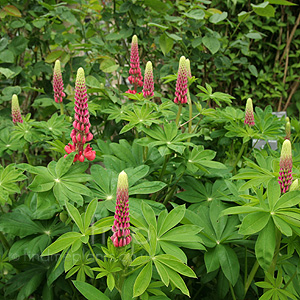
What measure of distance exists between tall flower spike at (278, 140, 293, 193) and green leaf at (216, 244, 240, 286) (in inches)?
13.5

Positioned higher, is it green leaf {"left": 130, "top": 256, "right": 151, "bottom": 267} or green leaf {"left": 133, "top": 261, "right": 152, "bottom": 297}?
green leaf {"left": 130, "top": 256, "right": 151, "bottom": 267}

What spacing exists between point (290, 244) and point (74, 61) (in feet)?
7.54

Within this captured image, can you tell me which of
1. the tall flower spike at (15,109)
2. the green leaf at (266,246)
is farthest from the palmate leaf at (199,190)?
the tall flower spike at (15,109)

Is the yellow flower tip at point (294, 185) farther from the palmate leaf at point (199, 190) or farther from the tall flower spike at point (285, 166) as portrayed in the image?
the palmate leaf at point (199, 190)

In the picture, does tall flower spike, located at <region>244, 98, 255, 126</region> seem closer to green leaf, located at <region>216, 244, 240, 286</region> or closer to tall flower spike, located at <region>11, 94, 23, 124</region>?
green leaf, located at <region>216, 244, 240, 286</region>

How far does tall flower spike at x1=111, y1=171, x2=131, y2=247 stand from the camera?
3.14 feet

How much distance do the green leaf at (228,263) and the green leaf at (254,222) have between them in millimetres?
289

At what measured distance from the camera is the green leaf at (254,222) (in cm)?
102

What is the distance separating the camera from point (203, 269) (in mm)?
1502

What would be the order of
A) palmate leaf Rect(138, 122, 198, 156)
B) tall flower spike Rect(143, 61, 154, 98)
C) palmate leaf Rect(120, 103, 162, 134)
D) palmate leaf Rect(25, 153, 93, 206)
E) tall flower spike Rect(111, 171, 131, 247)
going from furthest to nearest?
tall flower spike Rect(143, 61, 154, 98) → palmate leaf Rect(120, 103, 162, 134) → palmate leaf Rect(138, 122, 198, 156) → palmate leaf Rect(25, 153, 93, 206) → tall flower spike Rect(111, 171, 131, 247)

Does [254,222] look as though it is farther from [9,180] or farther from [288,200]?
[9,180]

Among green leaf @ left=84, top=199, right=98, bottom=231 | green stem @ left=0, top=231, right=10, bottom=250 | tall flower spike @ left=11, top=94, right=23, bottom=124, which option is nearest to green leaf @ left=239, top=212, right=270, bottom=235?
green leaf @ left=84, top=199, right=98, bottom=231

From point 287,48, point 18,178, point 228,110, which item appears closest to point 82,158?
point 18,178

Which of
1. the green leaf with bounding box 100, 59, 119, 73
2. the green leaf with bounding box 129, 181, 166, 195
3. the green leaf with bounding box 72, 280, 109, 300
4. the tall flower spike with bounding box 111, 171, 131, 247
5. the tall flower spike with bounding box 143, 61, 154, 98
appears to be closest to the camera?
the tall flower spike with bounding box 111, 171, 131, 247
